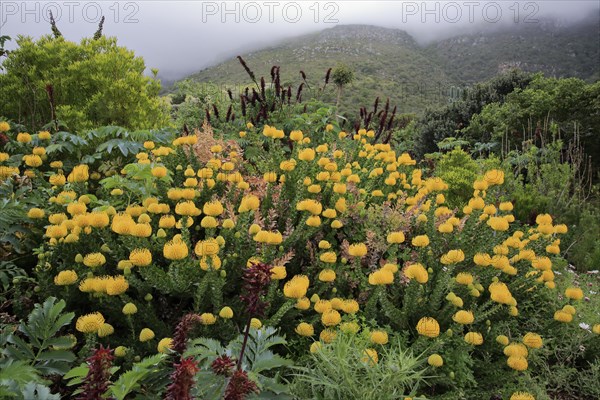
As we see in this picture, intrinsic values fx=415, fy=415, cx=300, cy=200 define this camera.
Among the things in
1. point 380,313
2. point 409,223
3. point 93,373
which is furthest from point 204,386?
point 409,223

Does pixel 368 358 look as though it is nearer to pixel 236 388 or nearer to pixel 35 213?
pixel 236 388

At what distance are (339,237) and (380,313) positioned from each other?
71cm

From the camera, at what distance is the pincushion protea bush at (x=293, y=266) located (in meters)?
1.82

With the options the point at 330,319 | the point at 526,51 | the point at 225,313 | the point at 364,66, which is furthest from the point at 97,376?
the point at 526,51

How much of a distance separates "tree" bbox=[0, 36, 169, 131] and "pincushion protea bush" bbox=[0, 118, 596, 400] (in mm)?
1706

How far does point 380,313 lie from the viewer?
2211 millimetres

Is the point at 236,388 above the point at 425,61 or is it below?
below

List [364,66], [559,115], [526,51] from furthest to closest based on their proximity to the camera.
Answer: [364,66], [526,51], [559,115]

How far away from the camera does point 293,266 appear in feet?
8.11

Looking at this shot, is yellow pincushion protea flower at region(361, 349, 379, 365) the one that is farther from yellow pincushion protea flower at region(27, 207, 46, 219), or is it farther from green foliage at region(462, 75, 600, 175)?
green foliage at region(462, 75, 600, 175)

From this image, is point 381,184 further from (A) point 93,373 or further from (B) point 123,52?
(B) point 123,52

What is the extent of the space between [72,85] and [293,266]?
389 cm

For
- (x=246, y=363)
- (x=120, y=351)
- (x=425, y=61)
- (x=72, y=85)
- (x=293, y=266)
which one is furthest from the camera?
(x=425, y=61)

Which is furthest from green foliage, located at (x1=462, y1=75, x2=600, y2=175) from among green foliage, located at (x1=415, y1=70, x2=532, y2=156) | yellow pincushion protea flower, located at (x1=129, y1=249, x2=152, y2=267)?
yellow pincushion protea flower, located at (x1=129, y1=249, x2=152, y2=267)
